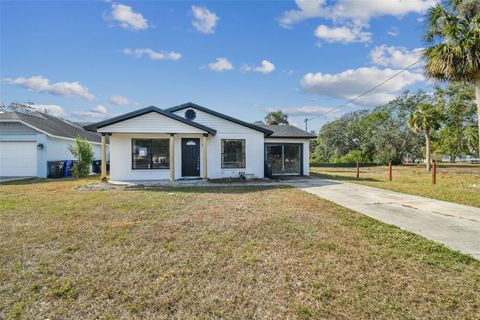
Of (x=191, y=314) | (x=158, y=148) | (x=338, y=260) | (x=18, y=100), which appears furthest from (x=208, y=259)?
(x=18, y=100)

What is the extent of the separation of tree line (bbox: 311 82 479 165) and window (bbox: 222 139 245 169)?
65.1ft

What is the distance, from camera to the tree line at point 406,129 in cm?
2483

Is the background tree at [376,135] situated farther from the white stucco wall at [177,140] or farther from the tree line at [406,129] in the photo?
the white stucco wall at [177,140]

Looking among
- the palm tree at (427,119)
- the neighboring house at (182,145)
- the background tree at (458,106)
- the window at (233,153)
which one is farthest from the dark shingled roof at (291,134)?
the background tree at (458,106)

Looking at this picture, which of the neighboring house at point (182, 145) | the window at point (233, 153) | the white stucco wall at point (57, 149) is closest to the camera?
the neighboring house at point (182, 145)

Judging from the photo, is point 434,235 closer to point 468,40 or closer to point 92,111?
point 468,40

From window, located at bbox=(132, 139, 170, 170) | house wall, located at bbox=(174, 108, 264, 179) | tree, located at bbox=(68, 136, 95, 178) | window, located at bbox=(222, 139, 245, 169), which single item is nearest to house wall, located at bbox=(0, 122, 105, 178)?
tree, located at bbox=(68, 136, 95, 178)

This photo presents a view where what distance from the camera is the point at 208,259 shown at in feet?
11.5

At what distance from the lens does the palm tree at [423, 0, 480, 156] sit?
10.5 m

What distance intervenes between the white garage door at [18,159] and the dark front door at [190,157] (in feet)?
32.2

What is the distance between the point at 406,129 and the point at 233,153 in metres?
33.0

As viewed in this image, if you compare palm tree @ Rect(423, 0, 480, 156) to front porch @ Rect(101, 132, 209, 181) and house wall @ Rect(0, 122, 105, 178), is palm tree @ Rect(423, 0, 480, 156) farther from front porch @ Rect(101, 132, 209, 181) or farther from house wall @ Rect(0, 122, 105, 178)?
house wall @ Rect(0, 122, 105, 178)

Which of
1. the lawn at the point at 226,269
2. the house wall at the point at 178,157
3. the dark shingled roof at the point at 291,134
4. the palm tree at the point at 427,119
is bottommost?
the lawn at the point at 226,269

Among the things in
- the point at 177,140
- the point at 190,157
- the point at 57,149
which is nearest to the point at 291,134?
the point at 190,157
